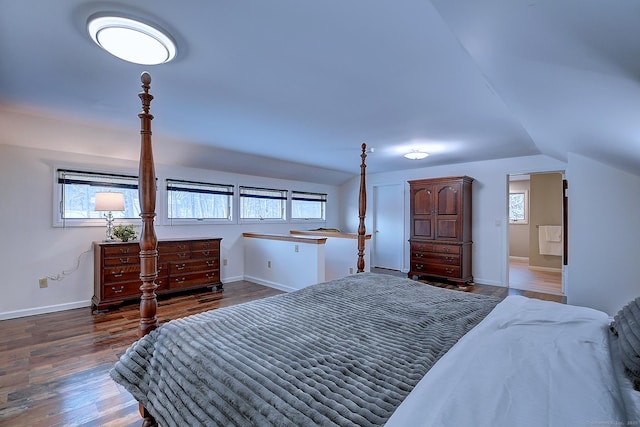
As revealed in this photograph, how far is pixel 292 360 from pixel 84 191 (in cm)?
426

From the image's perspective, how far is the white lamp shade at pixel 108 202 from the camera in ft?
11.8

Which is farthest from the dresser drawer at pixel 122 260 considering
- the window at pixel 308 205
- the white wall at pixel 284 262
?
the window at pixel 308 205

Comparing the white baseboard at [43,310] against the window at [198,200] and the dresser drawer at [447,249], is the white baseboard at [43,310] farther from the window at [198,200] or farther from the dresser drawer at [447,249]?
the dresser drawer at [447,249]

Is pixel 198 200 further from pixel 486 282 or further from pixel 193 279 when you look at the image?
pixel 486 282

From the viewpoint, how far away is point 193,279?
175 inches

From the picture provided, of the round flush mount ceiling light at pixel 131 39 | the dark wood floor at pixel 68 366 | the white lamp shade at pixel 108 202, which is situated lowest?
the dark wood floor at pixel 68 366

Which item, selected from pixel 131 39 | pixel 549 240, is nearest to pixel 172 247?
pixel 131 39

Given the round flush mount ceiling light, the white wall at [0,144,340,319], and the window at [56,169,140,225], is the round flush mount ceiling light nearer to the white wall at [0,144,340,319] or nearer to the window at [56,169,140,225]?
the window at [56,169,140,225]

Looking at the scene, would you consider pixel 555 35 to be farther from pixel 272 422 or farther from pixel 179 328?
pixel 179 328

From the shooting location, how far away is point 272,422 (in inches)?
32.1

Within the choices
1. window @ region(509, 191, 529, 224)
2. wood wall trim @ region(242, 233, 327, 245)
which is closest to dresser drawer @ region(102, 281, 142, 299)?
wood wall trim @ region(242, 233, 327, 245)

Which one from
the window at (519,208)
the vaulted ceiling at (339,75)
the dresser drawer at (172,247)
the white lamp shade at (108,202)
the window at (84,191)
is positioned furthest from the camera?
Answer: the window at (519,208)

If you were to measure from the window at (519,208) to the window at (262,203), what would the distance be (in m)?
6.02

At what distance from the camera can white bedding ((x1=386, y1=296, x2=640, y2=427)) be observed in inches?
28.5
